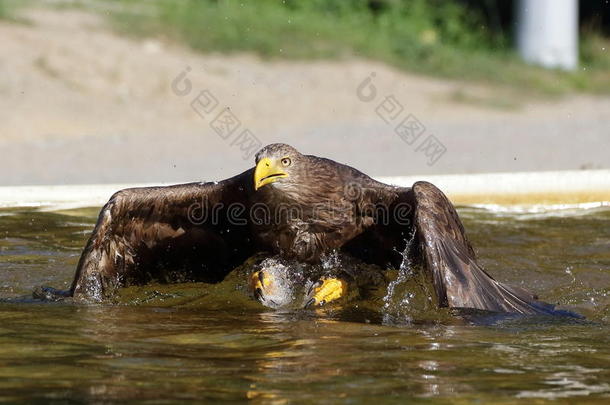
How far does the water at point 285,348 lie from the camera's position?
12.2ft

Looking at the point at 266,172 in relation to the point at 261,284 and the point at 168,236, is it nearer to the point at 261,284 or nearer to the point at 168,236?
the point at 261,284

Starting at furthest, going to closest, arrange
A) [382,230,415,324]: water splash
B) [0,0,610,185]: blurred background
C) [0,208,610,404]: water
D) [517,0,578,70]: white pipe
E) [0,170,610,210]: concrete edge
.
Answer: [517,0,578,70]: white pipe
[0,0,610,185]: blurred background
[0,170,610,210]: concrete edge
[382,230,415,324]: water splash
[0,208,610,404]: water

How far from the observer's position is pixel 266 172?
5.80m

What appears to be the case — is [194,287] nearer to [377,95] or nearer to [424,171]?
[424,171]

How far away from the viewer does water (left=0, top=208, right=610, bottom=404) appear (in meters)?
3.71

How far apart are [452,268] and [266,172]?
3.73ft

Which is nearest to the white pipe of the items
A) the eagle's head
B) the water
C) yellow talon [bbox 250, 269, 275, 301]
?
the water

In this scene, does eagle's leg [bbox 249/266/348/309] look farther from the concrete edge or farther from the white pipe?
the white pipe

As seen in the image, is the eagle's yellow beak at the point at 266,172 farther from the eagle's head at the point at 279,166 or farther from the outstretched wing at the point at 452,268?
the outstretched wing at the point at 452,268

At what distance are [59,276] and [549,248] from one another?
2935 mm

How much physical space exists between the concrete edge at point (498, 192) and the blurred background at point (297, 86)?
2826 mm

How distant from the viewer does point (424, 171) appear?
11.4 m

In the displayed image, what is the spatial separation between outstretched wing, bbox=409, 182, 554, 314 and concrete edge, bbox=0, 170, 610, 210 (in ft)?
8.73

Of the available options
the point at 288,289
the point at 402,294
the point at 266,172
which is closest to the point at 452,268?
the point at 402,294
